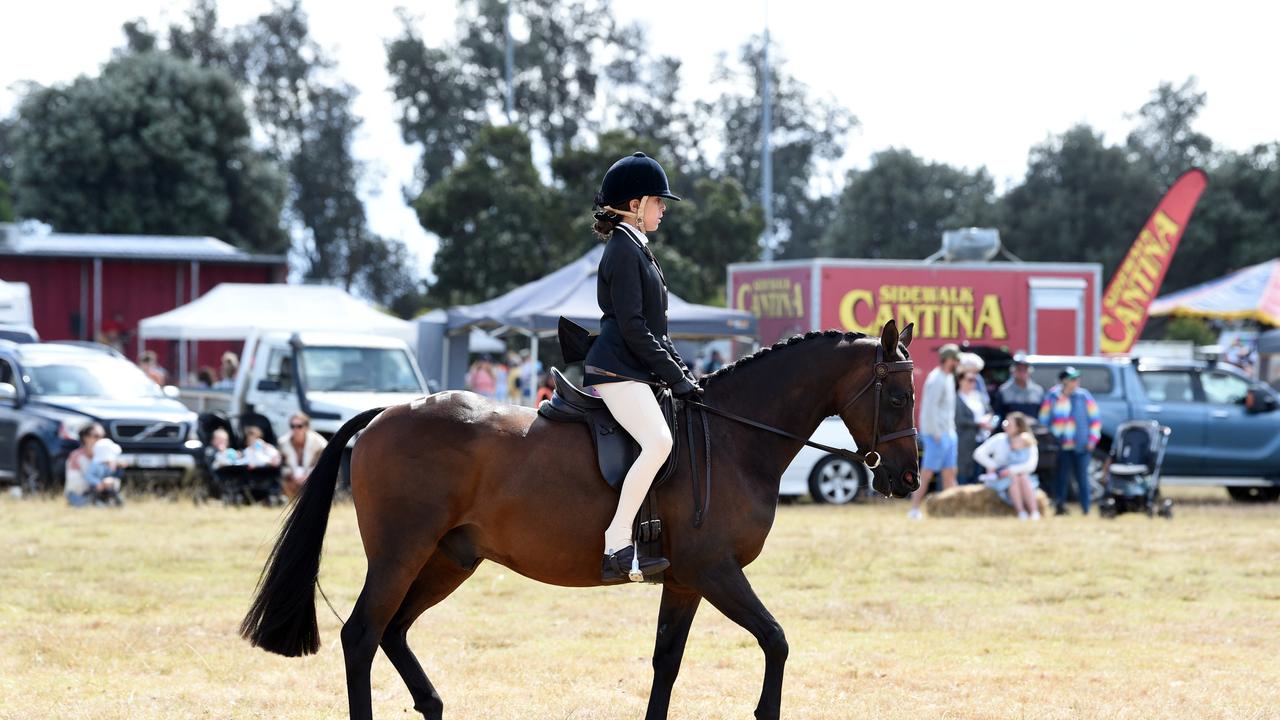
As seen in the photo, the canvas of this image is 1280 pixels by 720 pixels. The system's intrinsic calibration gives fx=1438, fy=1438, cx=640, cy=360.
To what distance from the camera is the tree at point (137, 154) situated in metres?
45.6

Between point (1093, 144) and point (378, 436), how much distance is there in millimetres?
50313

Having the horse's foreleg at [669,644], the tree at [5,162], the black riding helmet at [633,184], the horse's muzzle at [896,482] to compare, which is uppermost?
the tree at [5,162]

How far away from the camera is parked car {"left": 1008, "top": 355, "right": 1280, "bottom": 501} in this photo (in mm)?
18234

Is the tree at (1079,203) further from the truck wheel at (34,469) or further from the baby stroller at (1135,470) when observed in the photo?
the truck wheel at (34,469)

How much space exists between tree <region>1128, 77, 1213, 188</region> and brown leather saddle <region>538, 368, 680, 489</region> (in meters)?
55.8

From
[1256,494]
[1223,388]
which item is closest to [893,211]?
[1256,494]

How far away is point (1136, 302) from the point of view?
82.4 ft

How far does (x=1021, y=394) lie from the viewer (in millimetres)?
17297

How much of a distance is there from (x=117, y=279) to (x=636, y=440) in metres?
33.9

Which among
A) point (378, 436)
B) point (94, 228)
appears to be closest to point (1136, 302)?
point (378, 436)

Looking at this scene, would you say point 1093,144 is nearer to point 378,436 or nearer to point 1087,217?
point 1087,217

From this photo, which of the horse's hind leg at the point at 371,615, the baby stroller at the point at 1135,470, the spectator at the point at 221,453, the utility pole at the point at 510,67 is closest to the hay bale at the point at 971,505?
the baby stroller at the point at 1135,470

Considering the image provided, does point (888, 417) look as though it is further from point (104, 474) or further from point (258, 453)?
point (104, 474)

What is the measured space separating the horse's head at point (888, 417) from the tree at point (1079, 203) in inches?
1846
